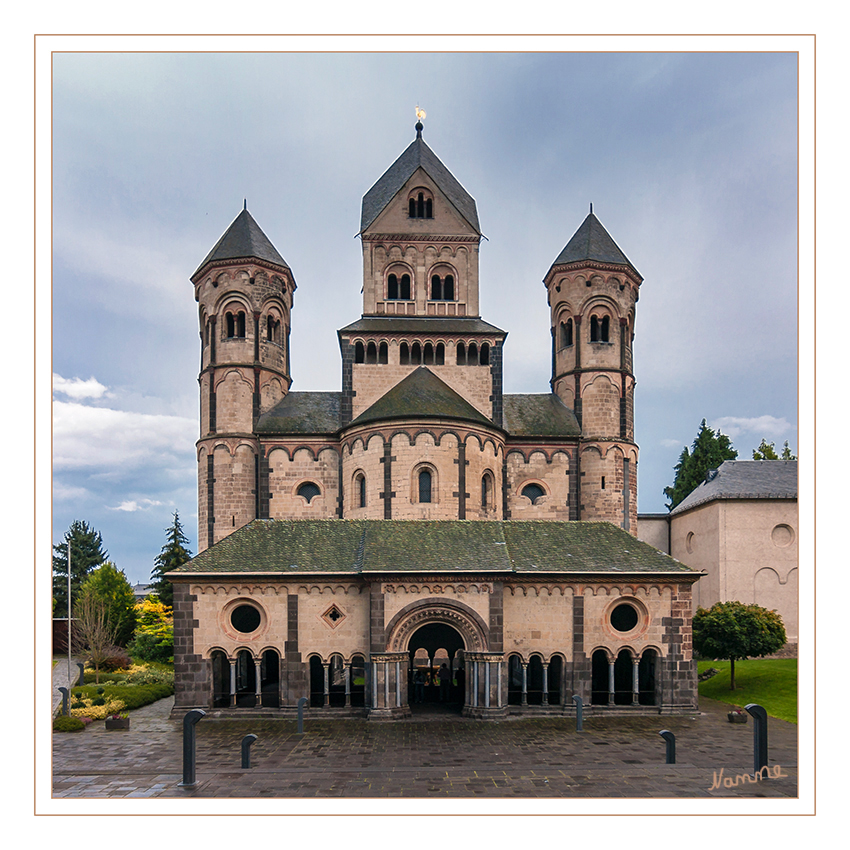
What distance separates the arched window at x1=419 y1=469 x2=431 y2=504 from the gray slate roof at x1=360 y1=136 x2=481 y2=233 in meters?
19.0

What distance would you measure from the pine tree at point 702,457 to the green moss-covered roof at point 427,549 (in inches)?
1693

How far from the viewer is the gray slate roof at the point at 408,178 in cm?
4912

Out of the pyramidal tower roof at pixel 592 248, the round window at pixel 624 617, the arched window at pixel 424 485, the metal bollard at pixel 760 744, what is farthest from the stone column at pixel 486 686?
the pyramidal tower roof at pixel 592 248

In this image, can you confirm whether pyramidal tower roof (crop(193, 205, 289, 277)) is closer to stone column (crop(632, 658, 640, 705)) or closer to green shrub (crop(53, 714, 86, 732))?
green shrub (crop(53, 714, 86, 732))

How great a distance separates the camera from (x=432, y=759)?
21.5 m

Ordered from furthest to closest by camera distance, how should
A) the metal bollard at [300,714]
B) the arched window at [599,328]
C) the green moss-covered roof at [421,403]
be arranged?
the arched window at [599,328], the green moss-covered roof at [421,403], the metal bollard at [300,714]

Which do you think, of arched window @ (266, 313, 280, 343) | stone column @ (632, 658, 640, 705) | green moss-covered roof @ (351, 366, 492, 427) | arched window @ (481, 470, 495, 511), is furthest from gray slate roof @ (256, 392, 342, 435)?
stone column @ (632, 658, 640, 705)

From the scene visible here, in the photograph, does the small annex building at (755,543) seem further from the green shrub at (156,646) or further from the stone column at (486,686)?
the green shrub at (156,646)

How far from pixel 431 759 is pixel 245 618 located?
12235mm

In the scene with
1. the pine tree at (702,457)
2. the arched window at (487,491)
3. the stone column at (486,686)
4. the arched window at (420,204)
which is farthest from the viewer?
the pine tree at (702,457)

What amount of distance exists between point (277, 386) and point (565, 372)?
61.9 ft
